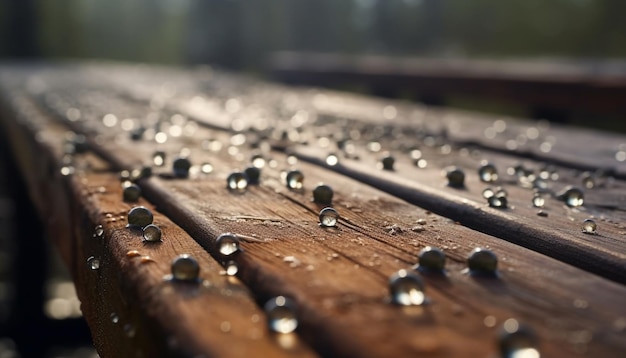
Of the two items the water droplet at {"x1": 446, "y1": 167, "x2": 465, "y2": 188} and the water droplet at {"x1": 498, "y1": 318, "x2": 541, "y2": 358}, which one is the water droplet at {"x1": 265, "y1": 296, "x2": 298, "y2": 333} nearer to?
the water droplet at {"x1": 498, "y1": 318, "x2": 541, "y2": 358}

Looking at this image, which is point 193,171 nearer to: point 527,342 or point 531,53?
Answer: point 527,342

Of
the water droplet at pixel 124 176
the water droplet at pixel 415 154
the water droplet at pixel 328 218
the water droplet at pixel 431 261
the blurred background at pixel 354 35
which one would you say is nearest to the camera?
the water droplet at pixel 431 261

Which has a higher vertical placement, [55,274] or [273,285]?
[273,285]

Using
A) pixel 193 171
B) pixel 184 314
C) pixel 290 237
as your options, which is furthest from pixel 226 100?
pixel 184 314

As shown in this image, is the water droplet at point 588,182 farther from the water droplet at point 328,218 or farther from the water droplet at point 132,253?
the water droplet at point 132,253

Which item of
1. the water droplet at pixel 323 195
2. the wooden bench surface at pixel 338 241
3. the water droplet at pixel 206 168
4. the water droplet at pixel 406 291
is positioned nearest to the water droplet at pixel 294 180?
the wooden bench surface at pixel 338 241

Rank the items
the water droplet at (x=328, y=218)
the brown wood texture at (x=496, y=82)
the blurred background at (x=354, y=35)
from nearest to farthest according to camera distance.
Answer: the water droplet at (x=328, y=218)
the brown wood texture at (x=496, y=82)
the blurred background at (x=354, y=35)

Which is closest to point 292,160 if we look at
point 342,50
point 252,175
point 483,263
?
point 252,175
